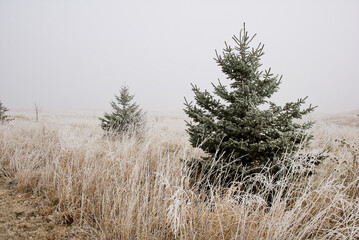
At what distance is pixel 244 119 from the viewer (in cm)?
295

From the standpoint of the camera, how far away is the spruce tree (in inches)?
119

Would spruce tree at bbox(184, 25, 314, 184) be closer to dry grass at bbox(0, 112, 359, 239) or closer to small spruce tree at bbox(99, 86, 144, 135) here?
dry grass at bbox(0, 112, 359, 239)

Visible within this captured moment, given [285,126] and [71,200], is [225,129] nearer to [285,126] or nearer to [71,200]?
[285,126]

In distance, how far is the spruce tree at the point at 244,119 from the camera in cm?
301

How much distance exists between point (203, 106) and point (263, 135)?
115cm

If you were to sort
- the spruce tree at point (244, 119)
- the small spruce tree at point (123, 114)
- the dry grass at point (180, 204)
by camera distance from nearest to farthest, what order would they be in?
the dry grass at point (180, 204), the spruce tree at point (244, 119), the small spruce tree at point (123, 114)

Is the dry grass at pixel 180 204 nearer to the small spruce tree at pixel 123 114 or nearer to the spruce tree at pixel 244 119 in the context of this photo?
the spruce tree at pixel 244 119

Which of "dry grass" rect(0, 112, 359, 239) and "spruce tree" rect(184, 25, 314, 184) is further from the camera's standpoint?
"spruce tree" rect(184, 25, 314, 184)

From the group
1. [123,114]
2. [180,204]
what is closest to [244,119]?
[180,204]

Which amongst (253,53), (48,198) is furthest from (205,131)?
(48,198)

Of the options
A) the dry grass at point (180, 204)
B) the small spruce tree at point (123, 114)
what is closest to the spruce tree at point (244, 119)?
the dry grass at point (180, 204)

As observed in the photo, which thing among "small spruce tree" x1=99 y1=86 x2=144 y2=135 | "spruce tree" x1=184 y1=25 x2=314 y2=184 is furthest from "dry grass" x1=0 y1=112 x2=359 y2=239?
"small spruce tree" x1=99 y1=86 x2=144 y2=135

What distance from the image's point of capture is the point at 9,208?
107 inches

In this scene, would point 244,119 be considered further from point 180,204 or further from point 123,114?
point 123,114
